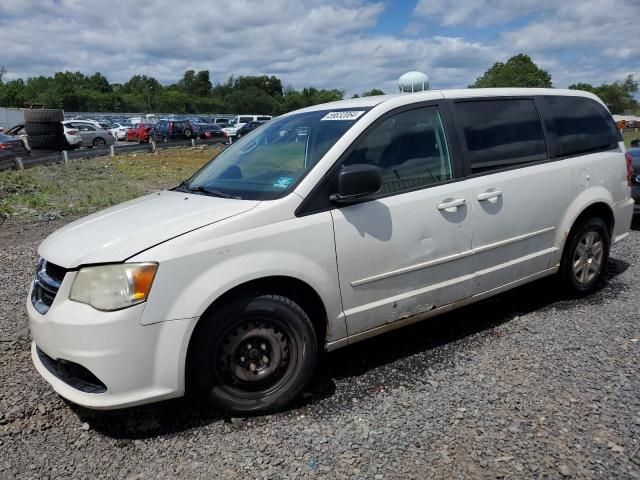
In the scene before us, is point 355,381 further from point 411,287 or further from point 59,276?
point 59,276

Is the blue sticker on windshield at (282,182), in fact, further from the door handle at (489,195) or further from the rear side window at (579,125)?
the rear side window at (579,125)

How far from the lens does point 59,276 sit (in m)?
3.09

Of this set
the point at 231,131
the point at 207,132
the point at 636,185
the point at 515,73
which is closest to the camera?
the point at 636,185

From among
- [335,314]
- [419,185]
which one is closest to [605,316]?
[419,185]

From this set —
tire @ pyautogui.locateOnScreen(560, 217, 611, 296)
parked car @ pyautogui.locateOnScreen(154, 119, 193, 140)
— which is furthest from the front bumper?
parked car @ pyautogui.locateOnScreen(154, 119, 193, 140)

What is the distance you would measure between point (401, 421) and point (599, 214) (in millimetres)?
3058

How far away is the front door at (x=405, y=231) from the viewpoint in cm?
343

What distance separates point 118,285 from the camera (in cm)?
283

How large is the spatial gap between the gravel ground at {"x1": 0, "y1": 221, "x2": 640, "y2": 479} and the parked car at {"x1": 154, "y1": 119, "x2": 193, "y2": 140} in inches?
1488

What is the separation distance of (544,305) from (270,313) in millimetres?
2889

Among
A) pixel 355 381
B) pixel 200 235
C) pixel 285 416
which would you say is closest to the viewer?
pixel 200 235

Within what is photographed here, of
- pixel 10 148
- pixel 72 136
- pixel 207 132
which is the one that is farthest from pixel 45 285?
pixel 207 132

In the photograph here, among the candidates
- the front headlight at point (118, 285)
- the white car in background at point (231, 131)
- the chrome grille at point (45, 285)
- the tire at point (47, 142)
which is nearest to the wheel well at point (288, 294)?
the front headlight at point (118, 285)

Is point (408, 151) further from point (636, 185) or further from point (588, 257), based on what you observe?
point (636, 185)
